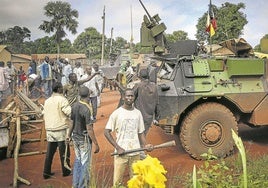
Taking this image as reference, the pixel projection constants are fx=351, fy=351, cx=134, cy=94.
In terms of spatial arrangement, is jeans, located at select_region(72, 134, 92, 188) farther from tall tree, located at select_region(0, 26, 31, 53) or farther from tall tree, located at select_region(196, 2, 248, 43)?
tall tree, located at select_region(0, 26, 31, 53)

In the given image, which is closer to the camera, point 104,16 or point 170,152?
point 170,152

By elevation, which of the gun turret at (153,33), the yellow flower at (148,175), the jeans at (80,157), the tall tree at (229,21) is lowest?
the jeans at (80,157)

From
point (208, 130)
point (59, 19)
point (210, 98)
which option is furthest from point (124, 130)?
point (59, 19)

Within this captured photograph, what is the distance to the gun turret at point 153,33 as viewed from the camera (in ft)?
25.0

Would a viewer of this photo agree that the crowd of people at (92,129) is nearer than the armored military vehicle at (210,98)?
Yes

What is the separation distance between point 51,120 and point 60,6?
4494 centimetres

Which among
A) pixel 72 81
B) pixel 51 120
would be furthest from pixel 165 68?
pixel 51 120

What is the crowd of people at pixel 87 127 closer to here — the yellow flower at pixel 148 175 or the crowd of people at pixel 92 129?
the crowd of people at pixel 92 129

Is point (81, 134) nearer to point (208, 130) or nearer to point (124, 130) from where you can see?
point (124, 130)

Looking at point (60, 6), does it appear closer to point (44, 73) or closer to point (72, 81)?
point (44, 73)

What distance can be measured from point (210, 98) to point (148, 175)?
4.67 m

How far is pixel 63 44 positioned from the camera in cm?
4972

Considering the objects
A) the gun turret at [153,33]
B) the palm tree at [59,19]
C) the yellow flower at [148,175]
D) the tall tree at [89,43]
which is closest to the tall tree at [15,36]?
the tall tree at [89,43]

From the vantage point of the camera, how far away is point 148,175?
173 centimetres
